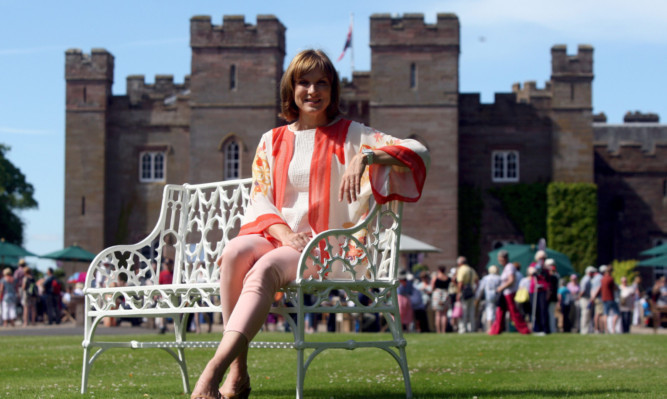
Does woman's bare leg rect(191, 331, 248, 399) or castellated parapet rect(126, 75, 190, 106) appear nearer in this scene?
woman's bare leg rect(191, 331, 248, 399)

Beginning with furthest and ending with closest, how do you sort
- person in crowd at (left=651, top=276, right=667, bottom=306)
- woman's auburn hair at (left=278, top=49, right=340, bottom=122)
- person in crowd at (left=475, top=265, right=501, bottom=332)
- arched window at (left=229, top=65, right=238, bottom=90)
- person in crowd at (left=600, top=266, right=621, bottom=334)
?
arched window at (left=229, top=65, right=238, bottom=90) → person in crowd at (left=651, top=276, right=667, bottom=306) → person in crowd at (left=600, top=266, right=621, bottom=334) → person in crowd at (left=475, top=265, right=501, bottom=332) → woman's auburn hair at (left=278, top=49, right=340, bottom=122)

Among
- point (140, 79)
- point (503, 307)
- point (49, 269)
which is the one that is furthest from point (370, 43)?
point (503, 307)

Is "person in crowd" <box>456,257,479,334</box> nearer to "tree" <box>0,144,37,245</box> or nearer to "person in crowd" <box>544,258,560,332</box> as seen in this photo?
"person in crowd" <box>544,258,560,332</box>

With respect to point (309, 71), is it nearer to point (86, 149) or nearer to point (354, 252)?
point (354, 252)

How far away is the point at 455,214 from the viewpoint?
37938mm

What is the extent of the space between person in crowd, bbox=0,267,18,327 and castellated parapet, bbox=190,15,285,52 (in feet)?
53.8

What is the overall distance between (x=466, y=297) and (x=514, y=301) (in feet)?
5.90

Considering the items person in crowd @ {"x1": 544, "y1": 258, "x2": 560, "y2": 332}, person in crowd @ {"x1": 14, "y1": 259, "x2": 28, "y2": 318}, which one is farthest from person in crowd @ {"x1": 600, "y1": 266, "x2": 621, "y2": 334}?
person in crowd @ {"x1": 14, "y1": 259, "x2": 28, "y2": 318}

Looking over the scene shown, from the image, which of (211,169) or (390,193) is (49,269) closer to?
(211,169)

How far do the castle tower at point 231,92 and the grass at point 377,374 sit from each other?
2823cm

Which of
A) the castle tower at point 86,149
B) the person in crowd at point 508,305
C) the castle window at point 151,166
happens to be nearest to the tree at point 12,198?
the castle tower at point 86,149

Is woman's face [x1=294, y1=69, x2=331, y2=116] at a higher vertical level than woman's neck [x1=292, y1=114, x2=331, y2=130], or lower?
higher

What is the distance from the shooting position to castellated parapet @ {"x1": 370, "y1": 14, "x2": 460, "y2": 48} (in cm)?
3830

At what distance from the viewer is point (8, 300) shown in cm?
2447
